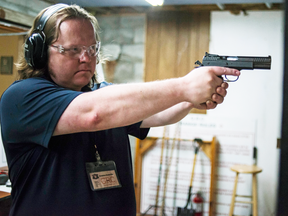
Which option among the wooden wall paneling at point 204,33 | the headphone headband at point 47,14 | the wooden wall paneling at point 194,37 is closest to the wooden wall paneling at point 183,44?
the wooden wall paneling at point 194,37

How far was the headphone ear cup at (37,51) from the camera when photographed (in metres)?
1.03

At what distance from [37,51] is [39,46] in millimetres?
23

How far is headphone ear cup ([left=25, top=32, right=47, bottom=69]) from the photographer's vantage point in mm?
1031

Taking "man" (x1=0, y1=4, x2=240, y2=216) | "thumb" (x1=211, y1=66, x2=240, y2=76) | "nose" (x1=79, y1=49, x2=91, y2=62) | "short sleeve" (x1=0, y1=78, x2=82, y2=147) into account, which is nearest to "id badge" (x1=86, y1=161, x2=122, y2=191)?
"man" (x1=0, y1=4, x2=240, y2=216)

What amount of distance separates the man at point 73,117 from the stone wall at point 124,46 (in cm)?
239

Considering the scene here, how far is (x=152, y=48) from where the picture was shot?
11.5ft

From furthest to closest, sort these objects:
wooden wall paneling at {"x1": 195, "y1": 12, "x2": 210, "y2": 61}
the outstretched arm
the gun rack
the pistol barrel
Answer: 1. wooden wall paneling at {"x1": 195, "y1": 12, "x2": 210, "y2": 61}
2. the gun rack
3. the pistol barrel
4. the outstretched arm

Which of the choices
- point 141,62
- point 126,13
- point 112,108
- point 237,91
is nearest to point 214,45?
point 237,91

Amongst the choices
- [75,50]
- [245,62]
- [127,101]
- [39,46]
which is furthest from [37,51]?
[245,62]

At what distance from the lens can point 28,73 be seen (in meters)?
1.11

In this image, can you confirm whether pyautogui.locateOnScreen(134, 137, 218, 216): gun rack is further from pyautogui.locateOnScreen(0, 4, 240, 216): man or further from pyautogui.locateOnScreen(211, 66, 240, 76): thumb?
pyautogui.locateOnScreen(211, 66, 240, 76): thumb

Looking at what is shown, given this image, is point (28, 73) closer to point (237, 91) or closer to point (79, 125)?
point (79, 125)

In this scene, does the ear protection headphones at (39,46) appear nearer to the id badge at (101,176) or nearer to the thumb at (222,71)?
the id badge at (101,176)

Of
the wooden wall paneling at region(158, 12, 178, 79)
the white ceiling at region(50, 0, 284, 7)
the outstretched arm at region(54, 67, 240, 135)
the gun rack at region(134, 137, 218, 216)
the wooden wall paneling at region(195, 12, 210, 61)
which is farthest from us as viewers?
the wooden wall paneling at region(158, 12, 178, 79)
